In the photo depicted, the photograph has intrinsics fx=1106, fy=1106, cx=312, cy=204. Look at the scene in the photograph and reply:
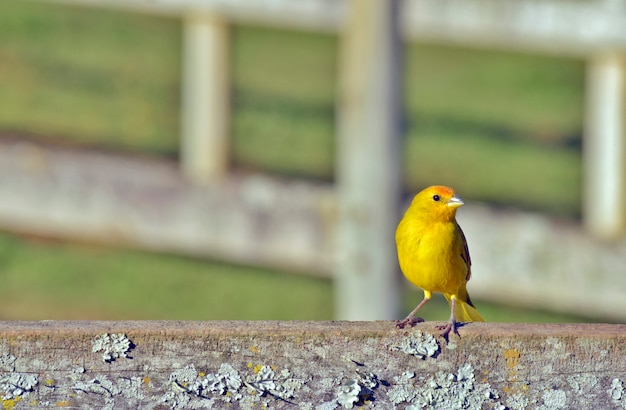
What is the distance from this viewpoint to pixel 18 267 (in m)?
8.56

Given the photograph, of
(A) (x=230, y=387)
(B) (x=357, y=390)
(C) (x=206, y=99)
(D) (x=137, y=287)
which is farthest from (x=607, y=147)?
(D) (x=137, y=287)

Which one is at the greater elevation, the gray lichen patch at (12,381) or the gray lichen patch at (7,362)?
the gray lichen patch at (7,362)

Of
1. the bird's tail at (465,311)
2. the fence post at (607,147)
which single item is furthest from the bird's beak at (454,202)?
the fence post at (607,147)

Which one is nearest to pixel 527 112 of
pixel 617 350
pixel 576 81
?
pixel 576 81

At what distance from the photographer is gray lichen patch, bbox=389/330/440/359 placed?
2.32 metres

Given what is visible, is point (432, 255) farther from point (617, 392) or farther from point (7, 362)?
point (7, 362)

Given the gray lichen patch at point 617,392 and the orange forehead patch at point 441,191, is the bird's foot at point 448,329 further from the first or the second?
the orange forehead patch at point 441,191

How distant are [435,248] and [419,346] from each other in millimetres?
1072

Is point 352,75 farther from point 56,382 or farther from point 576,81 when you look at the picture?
point 576,81

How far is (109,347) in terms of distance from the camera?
7.34ft

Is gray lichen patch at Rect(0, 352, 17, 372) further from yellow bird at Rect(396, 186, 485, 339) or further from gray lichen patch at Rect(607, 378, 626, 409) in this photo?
yellow bird at Rect(396, 186, 485, 339)

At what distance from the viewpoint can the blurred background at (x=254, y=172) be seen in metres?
4.53

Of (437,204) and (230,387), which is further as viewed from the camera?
(437,204)

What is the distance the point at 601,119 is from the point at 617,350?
2.33m
